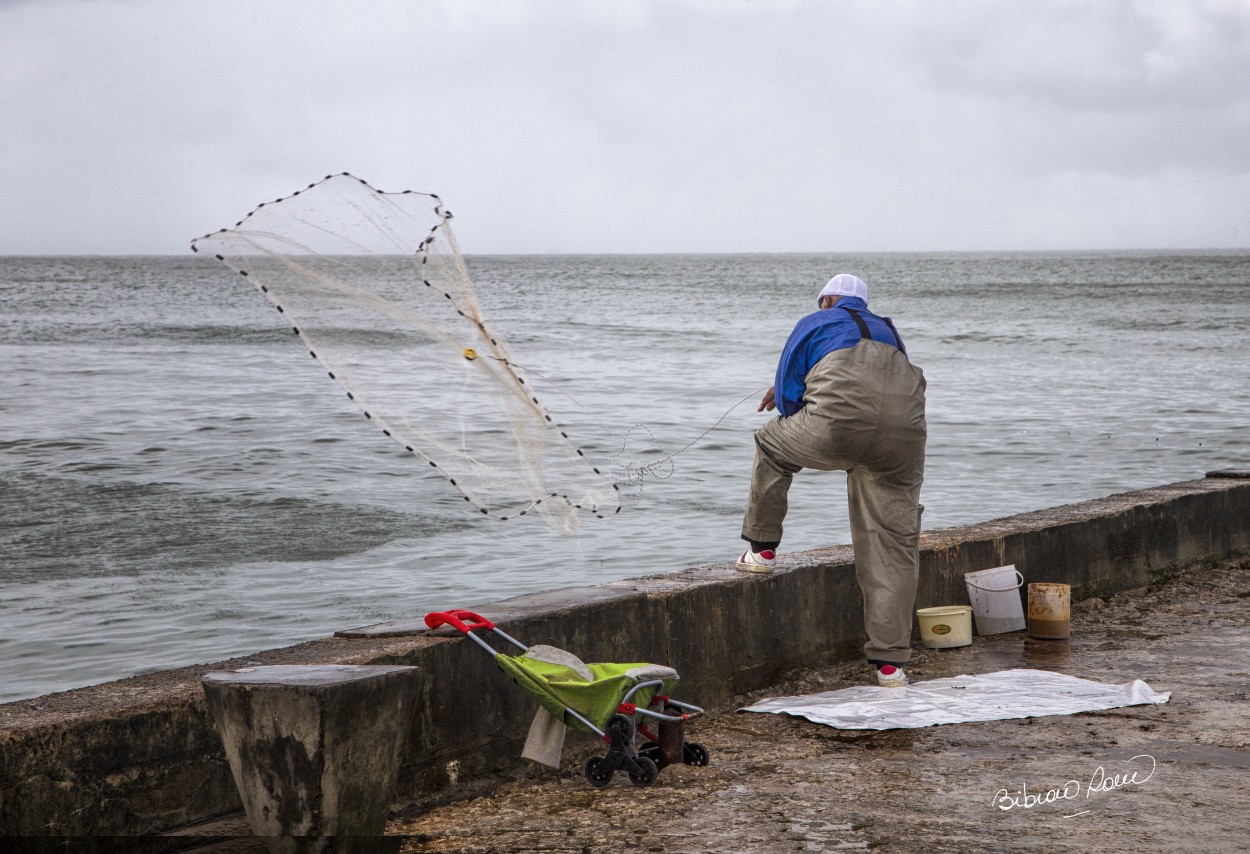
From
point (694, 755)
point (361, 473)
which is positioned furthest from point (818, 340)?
point (361, 473)

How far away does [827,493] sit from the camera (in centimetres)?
1455

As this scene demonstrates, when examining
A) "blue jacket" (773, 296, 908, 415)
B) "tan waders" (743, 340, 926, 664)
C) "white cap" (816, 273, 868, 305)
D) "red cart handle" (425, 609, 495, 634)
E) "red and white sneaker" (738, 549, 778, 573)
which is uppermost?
"white cap" (816, 273, 868, 305)

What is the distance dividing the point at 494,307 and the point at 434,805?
6488 centimetres

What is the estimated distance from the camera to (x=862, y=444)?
5.21 metres

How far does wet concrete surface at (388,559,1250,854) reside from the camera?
12.0ft

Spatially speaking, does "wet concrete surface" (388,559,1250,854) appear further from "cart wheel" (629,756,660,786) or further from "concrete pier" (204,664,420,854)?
"concrete pier" (204,664,420,854)

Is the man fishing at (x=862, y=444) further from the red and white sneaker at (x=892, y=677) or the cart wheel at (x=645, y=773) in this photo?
the cart wheel at (x=645, y=773)

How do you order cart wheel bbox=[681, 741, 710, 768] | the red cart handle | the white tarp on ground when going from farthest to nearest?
the white tarp on ground < cart wheel bbox=[681, 741, 710, 768] < the red cart handle

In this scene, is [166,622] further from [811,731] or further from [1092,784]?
[1092,784]

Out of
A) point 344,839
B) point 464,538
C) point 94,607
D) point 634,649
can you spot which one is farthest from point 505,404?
point 464,538

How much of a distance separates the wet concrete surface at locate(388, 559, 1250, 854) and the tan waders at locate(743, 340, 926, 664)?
0.60 meters

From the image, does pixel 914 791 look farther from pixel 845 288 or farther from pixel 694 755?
pixel 845 288

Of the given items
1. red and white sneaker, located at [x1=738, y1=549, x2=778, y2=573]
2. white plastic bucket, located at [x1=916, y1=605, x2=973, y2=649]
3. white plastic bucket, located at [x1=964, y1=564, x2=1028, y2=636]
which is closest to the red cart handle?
red and white sneaker, located at [x1=738, y1=549, x2=778, y2=573]

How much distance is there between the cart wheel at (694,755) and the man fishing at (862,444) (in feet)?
4.33
